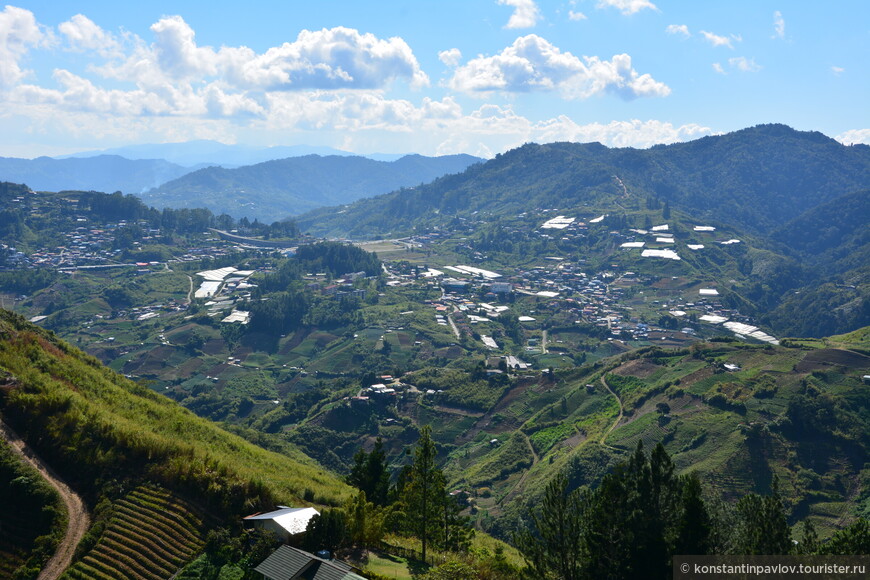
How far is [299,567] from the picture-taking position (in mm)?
19406

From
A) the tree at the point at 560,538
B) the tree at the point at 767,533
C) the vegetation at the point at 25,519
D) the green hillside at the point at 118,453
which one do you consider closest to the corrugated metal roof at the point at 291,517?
the green hillside at the point at 118,453

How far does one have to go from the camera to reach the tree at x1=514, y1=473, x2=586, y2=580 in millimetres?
20422

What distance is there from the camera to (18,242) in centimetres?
14700

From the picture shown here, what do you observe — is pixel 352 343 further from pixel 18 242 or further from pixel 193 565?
pixel 18 242

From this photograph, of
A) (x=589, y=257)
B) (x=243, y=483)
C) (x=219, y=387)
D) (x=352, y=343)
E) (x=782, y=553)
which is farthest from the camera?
(x=589, y=257)

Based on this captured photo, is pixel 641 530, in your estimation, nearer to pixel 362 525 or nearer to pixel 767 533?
pixel 767 533

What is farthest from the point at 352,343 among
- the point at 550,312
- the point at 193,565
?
the point at 193,565

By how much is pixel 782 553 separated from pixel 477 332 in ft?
311

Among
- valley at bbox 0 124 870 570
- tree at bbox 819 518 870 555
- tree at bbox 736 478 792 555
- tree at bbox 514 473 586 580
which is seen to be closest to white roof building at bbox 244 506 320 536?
valley at bbox 0 124 870 570

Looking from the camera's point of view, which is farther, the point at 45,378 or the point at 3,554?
the point at 45,378

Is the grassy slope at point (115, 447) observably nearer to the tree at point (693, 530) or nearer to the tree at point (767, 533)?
the tree at point (693, 530)

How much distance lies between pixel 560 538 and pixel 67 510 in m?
19.4

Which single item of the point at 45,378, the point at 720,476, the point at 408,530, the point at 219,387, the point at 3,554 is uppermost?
the point at 45,378

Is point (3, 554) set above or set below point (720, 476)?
above
